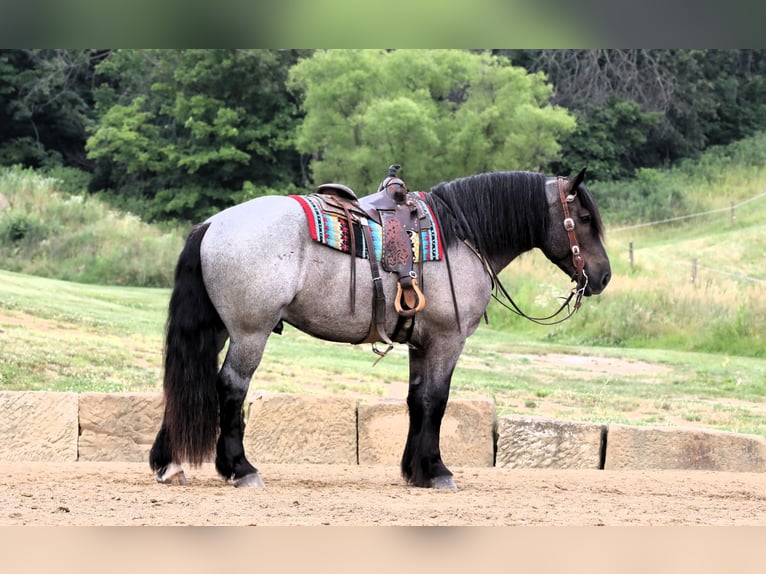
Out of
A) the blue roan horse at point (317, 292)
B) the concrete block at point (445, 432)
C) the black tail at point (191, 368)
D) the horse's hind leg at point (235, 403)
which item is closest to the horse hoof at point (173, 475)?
the blue roan horse at point (317, 292)

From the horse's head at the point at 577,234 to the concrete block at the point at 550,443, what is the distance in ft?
4.82

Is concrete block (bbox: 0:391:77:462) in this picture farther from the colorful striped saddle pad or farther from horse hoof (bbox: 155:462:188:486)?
the colorful striped saddle pad

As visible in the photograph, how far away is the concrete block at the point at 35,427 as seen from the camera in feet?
27.4

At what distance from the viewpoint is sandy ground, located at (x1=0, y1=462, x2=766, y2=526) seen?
5.70 metres

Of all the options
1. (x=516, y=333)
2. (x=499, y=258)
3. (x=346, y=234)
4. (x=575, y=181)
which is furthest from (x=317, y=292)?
(x=516, y=333)

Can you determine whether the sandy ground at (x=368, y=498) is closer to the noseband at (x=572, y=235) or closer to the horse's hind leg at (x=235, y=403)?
the horse's hind leg at (x=235, y=403)

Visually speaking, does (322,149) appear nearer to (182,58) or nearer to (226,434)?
(182,58)

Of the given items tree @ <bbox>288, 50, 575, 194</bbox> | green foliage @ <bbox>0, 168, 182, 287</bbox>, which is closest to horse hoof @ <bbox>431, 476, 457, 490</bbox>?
green foliage @ <bbox>0, 168, 182, 287</bbox>

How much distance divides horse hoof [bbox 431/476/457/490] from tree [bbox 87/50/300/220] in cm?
2786

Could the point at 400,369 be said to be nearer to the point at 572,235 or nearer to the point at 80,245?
the point at 572,235

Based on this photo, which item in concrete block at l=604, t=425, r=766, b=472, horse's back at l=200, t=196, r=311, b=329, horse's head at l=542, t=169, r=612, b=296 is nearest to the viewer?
horse's back at l=200, t=196, r=311, b=329

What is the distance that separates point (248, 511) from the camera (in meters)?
5.90

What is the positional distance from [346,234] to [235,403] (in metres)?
1.28

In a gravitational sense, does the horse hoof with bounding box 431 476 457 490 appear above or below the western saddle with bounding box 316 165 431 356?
below
